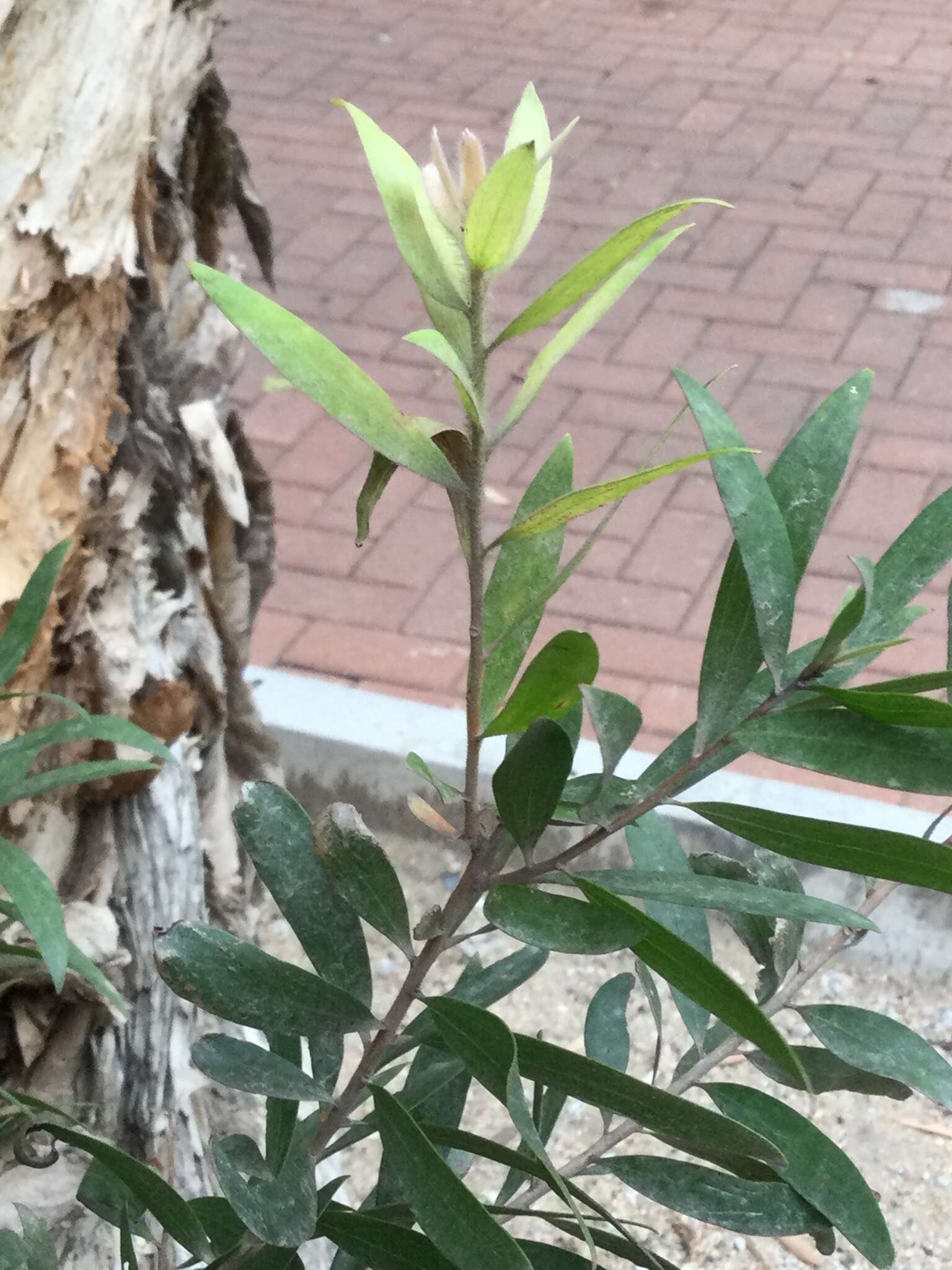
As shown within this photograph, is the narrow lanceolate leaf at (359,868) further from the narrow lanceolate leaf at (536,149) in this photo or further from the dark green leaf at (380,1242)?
the narrow lanceolate leaf at (536,149)

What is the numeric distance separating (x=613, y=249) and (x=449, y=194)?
7 centimetres

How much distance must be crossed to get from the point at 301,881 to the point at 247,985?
0.07 m

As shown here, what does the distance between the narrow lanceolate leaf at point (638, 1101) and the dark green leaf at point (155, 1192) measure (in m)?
0.26

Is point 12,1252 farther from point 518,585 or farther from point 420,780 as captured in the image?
point 420,780

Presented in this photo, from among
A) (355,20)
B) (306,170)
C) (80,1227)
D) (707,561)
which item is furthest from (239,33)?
(80,1227)

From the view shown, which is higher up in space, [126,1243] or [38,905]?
[38,905]

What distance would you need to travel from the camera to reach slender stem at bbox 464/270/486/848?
600 millimetres

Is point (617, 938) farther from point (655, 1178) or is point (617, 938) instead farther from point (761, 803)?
point (761, 803)

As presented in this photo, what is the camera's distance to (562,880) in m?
0.72

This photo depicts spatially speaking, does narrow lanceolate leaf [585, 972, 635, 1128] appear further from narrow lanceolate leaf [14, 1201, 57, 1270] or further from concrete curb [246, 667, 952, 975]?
concrete curb [246, 667, 952, 975]

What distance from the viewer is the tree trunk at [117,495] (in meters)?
1.39

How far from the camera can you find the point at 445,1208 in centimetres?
72

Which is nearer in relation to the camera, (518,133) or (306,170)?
(518,133)

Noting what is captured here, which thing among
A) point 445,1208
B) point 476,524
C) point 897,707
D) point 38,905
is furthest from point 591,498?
point 38,905
